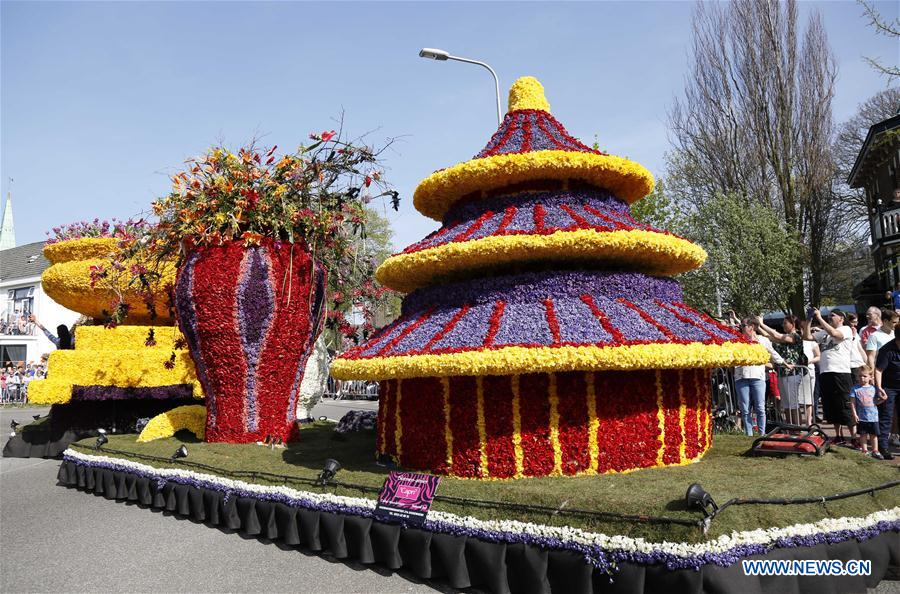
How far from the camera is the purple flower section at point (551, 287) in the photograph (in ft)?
21.1

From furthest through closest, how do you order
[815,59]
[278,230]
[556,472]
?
[815,59] < [278,230] < [556,472]

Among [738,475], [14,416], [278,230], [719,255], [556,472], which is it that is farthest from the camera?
[14,416]

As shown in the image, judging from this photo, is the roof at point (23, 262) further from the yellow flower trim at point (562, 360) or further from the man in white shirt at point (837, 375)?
the man in white shirt at point (837, 375)

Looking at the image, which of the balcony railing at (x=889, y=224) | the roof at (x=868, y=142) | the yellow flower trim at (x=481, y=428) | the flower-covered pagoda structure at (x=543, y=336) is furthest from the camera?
the balcony railing at (x=889, y=224)

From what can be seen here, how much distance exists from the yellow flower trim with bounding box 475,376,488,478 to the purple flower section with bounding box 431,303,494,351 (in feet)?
1.27

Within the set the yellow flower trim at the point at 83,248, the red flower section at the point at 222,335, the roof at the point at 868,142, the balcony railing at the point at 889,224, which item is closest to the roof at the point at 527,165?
the red flower section at the point at 222,335

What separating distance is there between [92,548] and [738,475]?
258 inches

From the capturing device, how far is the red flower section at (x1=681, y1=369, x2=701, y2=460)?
20.7ft

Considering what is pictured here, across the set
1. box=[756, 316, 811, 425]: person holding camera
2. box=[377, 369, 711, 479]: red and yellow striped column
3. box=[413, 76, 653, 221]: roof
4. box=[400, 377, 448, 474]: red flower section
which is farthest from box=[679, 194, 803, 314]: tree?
box=[400, 377, 448, 474]: red flower section

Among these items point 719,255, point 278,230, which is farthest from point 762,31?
point 278,230

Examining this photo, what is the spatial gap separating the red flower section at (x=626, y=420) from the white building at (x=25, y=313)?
40.8m

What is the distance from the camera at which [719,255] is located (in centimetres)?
2062

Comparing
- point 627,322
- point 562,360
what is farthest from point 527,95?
point 562,360

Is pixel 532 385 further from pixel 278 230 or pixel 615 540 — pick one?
pixel 278 230
